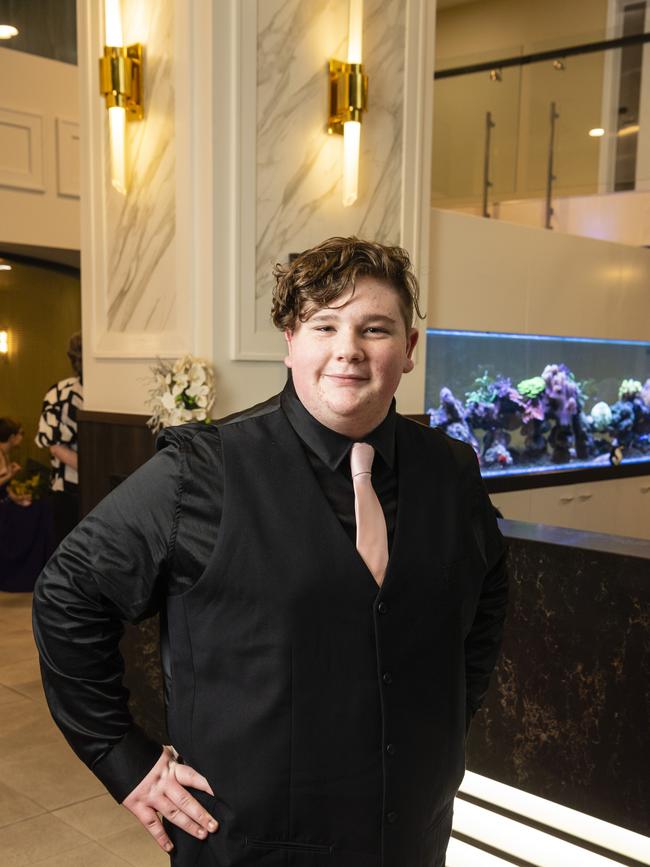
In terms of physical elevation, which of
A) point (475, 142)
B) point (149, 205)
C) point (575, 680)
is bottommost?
point (575, 680)

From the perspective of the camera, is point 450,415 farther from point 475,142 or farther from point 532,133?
point 532,133

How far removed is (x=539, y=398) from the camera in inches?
265

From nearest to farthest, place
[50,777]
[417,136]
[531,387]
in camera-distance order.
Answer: [50,777] → [417,136] → [531,387]

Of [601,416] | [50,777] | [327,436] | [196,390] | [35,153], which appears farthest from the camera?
[35,153]

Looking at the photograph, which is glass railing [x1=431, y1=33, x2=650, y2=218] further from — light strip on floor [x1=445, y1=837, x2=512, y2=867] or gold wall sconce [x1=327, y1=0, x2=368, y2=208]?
light strip on floor [x1=445, y1=837, x2=512, y2=867]

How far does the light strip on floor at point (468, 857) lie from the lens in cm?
230

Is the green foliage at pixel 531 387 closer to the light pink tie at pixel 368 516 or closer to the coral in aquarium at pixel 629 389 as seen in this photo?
the coral in aquarium at pixel 629 389

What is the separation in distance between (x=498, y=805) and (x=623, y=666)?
0.86m

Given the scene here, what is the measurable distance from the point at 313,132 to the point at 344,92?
247 millimetres

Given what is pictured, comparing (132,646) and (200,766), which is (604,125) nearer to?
(132,646)

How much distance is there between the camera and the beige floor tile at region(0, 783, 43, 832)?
372 centimetres

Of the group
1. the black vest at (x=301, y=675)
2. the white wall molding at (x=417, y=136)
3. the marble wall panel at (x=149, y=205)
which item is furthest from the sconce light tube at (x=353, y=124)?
the black vest at (x=301, y=675)

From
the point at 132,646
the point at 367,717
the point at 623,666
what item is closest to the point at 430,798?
the point at 367,717

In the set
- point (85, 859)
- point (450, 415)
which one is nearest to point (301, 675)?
point (85, 859)
